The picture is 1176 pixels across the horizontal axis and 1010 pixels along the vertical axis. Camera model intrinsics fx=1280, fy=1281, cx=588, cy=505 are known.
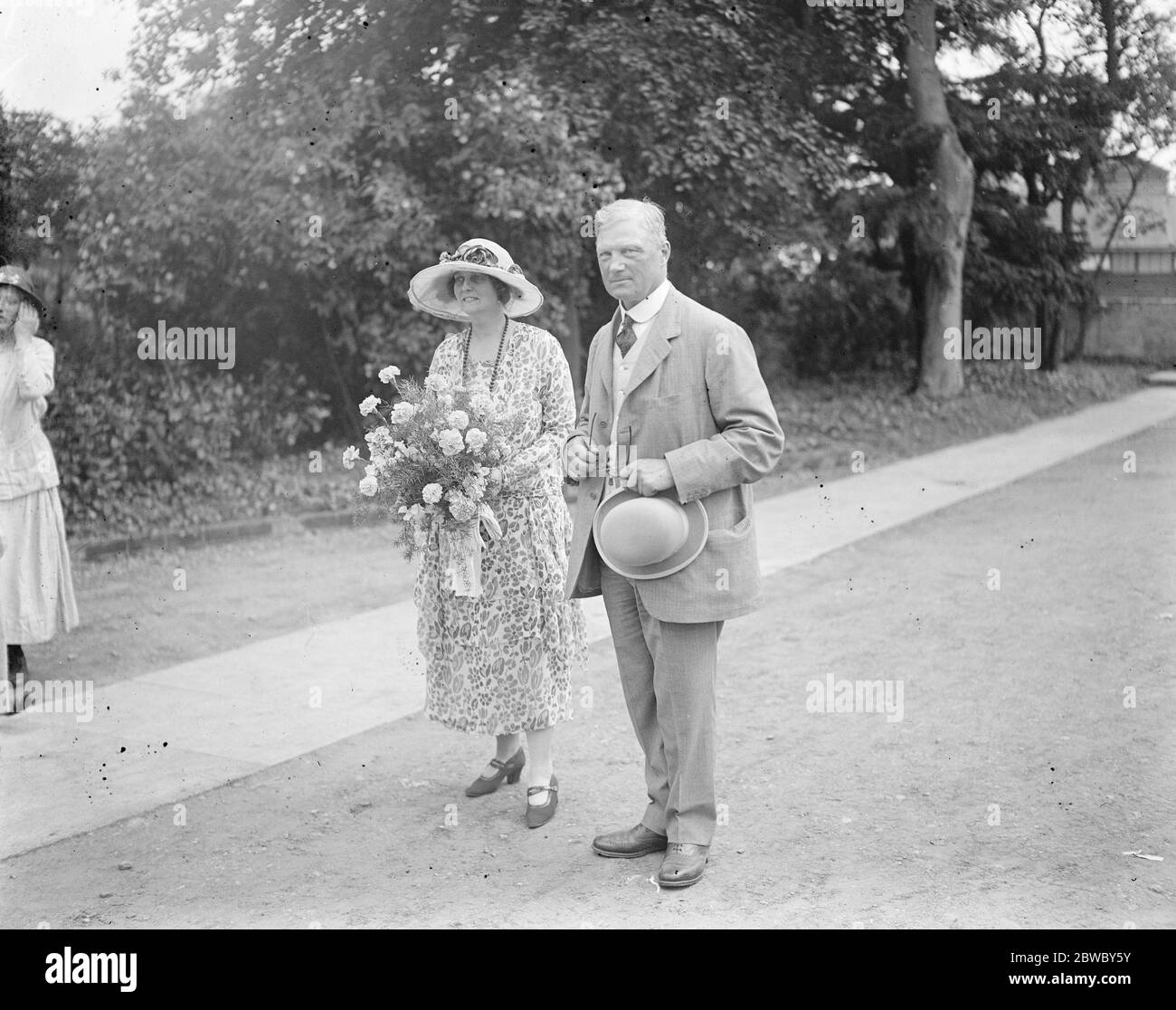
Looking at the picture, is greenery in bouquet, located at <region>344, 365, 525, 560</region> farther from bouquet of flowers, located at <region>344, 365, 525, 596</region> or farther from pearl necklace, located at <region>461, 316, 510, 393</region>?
pearl necklace, located at <region>461, 316, 510, 393</region>

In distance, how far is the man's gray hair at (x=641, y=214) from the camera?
13.3 ft

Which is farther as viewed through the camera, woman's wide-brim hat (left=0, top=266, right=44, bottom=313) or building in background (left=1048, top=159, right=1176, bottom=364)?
building in background (left=1048, top=159, right=1176, bottom=364)

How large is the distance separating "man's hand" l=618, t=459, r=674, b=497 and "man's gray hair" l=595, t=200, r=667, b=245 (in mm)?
719

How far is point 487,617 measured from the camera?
4.86 m

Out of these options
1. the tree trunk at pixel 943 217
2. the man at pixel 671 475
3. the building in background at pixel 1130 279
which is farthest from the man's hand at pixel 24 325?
the building in background at pixel 1130 279

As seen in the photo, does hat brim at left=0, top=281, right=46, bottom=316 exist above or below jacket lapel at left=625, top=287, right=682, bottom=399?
above

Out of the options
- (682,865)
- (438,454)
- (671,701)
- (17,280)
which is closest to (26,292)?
(17,280)

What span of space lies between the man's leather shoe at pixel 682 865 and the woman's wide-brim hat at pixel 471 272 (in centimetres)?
201

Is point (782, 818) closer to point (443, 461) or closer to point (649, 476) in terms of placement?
point (649, 476)

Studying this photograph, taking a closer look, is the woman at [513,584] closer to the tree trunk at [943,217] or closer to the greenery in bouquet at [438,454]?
the greenery in bouquet at [438,454]

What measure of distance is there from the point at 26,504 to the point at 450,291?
2.58 m

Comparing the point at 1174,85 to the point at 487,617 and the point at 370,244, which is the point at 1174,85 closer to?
the point at 370,244

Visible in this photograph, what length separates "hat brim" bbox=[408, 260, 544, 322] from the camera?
4711 millimetres

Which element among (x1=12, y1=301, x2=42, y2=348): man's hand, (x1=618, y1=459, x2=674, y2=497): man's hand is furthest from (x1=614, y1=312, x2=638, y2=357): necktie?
(x1=12, y1=301, x2=42, y2=348): man's hand
